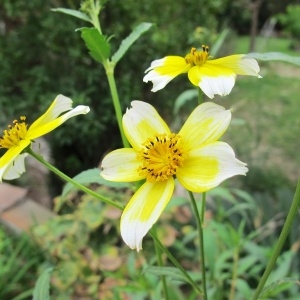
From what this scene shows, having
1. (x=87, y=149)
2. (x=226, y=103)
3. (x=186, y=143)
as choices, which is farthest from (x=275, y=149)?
(x=186, y=143)

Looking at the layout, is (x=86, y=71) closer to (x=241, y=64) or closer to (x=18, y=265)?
(x=18, y=265)

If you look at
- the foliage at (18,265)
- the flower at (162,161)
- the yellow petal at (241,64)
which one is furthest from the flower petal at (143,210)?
the foliage at (18,265)

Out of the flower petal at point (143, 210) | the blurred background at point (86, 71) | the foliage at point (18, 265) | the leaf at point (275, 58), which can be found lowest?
the foliage at point (18, 265)

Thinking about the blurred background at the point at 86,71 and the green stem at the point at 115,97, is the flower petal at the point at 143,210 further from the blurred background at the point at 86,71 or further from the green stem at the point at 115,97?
the blurred background at the point at 86,71

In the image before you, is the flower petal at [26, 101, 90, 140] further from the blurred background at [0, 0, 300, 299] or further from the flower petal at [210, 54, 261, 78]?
the blurred background at [0, 0, 300, 299]

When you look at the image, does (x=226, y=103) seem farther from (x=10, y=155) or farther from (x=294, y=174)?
(x=10, y=155)

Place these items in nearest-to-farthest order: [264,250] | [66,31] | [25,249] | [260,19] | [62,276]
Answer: [264,250], [62,276], [25,249], [66,31], [260,19]

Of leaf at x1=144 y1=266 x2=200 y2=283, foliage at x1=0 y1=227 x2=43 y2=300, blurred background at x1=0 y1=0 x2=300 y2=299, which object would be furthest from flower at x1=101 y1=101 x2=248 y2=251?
blurred background at x1=0 y1=0 x2=300 y2=299

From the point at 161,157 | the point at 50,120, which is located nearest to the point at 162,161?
the point at 161,157
